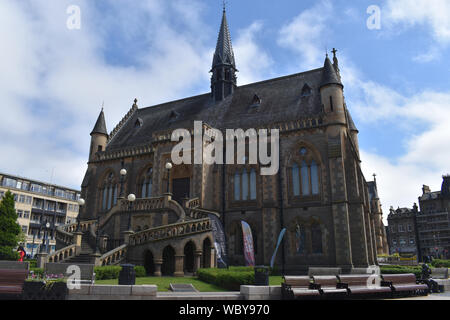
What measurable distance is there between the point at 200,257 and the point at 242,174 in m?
11.0

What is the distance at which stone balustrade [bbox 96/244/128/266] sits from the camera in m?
20.6

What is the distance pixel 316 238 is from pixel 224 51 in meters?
25.8

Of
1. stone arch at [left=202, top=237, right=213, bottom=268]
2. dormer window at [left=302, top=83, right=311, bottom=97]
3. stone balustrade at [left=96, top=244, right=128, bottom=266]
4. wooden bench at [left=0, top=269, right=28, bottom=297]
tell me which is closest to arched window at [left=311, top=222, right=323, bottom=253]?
stone arch at [left=202, top=237, right=213, bottom=268]

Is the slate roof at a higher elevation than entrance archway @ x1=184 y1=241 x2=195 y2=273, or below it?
higher

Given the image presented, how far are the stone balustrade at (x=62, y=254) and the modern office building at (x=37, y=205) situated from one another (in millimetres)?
51026

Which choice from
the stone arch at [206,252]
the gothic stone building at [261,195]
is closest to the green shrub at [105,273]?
the gothic stone building at [261,195]

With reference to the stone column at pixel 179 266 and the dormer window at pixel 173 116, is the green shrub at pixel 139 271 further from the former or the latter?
the dormer window at pixel 173 116

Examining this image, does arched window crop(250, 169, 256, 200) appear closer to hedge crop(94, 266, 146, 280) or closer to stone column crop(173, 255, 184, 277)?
stone column crop(173, 255, 184, 277)

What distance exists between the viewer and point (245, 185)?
31.5 metres

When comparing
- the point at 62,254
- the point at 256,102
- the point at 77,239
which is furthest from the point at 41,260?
the point at 256,102

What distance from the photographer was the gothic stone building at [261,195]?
24.2m

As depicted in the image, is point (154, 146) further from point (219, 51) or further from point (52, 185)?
point (52, 185)

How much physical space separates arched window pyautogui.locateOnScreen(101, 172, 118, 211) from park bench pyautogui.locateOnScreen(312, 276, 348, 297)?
2971 centimetres
